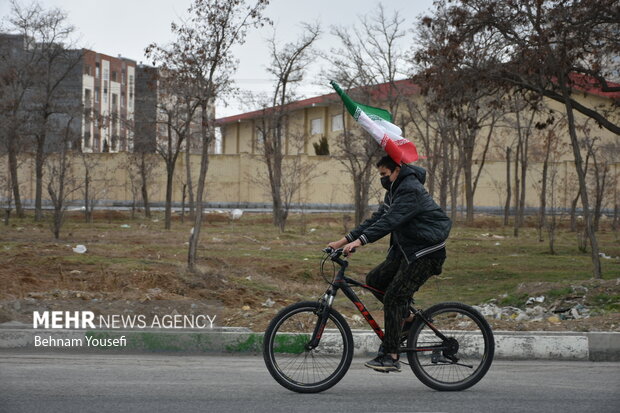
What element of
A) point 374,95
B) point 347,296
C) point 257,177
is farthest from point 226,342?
point 257,177

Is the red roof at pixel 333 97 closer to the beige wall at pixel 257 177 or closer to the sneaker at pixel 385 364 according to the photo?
the beige wall at pixel 257 177

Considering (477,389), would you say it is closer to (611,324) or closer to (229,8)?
(611,324)

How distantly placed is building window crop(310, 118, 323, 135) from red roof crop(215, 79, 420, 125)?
226cm

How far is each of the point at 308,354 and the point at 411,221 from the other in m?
1.36

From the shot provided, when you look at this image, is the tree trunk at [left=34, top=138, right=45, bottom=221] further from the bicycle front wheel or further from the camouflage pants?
the camouflage pants

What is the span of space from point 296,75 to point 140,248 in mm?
20575

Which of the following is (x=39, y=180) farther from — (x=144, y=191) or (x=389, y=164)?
(x=389, y=164)

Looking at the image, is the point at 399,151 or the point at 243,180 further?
the point at 243,180

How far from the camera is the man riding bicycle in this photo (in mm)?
6910

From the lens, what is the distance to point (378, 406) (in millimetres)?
6414

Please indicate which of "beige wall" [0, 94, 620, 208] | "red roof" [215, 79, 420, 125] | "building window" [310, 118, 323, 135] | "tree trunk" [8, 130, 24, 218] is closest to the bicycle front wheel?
"red roof" [215, 79, 420, 125]

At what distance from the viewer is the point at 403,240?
7.04m

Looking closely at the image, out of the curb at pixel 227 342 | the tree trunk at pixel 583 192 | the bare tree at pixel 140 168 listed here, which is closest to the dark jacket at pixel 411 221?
the curb at pixel 227 342

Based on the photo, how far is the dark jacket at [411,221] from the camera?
22.6 ft
